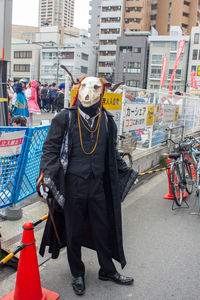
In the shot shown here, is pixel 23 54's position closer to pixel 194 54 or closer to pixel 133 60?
pixel 133 60

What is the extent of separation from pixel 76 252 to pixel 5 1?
3424 mm

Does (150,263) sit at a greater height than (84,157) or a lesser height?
lesser

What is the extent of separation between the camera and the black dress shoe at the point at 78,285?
2918mm

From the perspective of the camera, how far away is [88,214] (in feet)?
9.89

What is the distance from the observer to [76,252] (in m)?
2.95

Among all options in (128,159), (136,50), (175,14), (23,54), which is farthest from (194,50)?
(128,159)

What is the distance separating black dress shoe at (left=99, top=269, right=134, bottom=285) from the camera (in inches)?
122

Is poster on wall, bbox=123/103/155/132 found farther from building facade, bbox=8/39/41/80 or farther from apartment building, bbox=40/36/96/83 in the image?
building facade, bbox=8/39/41/80

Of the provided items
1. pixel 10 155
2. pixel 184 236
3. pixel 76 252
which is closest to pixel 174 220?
pixel 184 236

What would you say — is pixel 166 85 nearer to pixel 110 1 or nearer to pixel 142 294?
pixel 110 1

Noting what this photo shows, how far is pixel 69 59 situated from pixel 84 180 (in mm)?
70709

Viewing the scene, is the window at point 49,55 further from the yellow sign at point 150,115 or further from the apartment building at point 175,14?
the yellow sign at point 150,115

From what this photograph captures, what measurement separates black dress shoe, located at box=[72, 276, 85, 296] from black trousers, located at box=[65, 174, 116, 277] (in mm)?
40

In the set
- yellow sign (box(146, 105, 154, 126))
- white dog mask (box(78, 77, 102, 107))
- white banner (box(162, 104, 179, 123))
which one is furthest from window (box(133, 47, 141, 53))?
white dog mask (box(78, 77, 102, 107))
